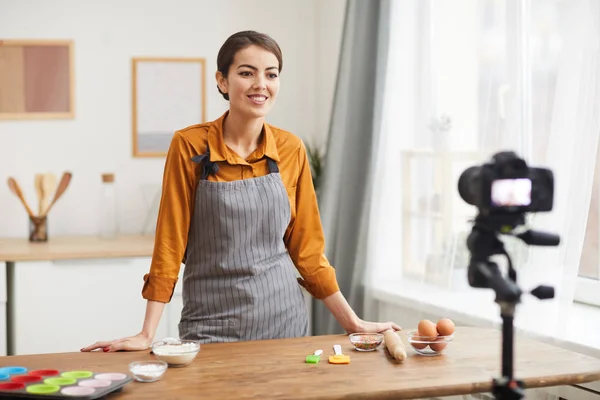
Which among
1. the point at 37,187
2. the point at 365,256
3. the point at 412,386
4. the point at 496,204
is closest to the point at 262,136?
the point at 412,386

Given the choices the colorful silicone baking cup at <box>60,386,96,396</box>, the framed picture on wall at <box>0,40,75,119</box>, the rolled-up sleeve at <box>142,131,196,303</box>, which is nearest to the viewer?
the colorful silicone baking cup at <box>60,386,96,396</box>

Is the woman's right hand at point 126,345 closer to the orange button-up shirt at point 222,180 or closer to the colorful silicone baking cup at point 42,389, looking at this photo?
the orange button-up shirt at point 222,180

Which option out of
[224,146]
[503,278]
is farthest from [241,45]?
[503,278]

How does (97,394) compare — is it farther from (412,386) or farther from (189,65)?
(189,65)

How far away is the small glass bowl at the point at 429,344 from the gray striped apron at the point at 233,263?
0.45m

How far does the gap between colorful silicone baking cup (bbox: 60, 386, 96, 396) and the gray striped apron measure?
62 cm

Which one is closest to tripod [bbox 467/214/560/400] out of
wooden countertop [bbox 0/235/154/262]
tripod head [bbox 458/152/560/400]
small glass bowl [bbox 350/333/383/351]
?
tripod head [bbox 458/152/560/400]

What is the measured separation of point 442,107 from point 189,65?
1.55 m

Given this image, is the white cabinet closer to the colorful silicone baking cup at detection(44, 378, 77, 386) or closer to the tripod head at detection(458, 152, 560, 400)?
the colorful silicone baking cup at detection(44, 378, 77, 386)

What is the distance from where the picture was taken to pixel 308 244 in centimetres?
252

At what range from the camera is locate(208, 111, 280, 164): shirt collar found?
237cm

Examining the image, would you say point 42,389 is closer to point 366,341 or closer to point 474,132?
point 366,341

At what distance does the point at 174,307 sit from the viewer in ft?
12.9

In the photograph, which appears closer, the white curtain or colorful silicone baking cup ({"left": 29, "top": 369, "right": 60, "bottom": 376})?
colorful silicone baking cup ({"left": 29, "top": 369, "right": 60, "bottom": 376})
